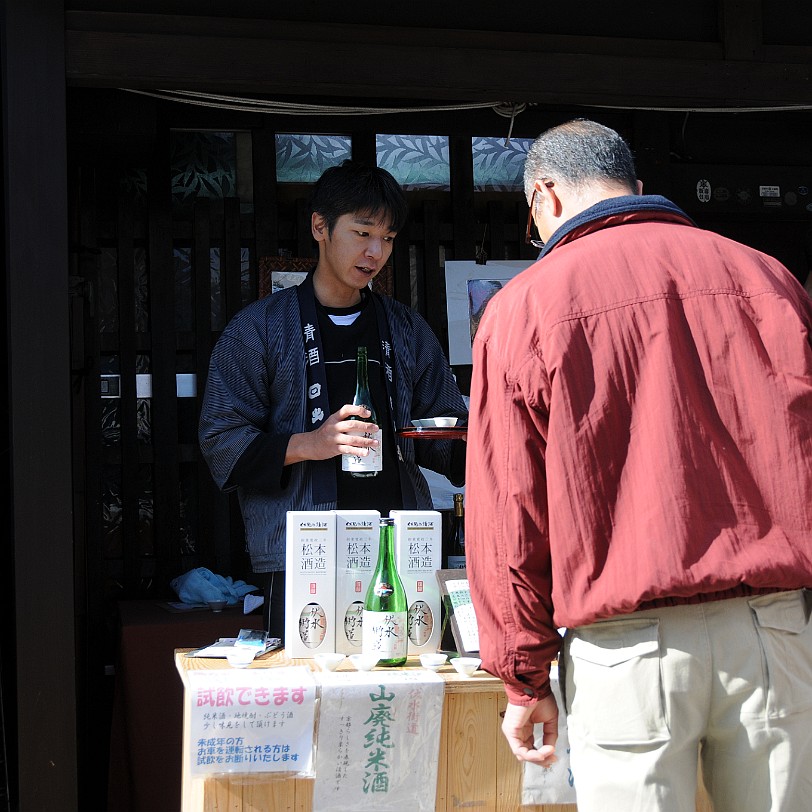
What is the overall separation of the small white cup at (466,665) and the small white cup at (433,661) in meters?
Answer: 0.04

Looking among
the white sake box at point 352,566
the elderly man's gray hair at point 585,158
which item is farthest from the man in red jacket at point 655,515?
the white sake box at point 352,566

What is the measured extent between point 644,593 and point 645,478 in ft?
0.69

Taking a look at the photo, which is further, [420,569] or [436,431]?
[436,431]

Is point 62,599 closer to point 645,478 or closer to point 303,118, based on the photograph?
point 645,478

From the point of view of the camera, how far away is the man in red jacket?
1887 mm

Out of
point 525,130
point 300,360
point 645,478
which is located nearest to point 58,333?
point 300,360

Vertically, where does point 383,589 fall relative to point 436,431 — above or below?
below

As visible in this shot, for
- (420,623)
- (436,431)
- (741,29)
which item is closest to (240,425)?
(436,431)

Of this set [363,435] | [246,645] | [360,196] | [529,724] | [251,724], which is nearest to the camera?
[529,724]

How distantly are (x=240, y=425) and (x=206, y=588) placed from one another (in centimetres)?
142

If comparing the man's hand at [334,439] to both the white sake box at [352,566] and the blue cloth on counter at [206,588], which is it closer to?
the white sake box at [352,566]

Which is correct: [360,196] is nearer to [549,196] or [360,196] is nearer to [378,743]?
[549,196]

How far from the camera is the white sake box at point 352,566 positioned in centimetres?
283

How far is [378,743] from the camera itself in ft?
8.45
